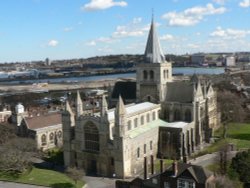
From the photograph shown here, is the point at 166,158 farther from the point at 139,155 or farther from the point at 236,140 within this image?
the point at 236,140

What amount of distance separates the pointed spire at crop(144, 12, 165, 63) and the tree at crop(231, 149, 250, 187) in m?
24.2

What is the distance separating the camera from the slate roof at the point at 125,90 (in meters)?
65.2

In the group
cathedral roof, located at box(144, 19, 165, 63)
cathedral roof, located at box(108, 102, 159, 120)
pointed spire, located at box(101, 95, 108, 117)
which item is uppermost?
cathedral roof, located at box(144, 19, 165, 63)

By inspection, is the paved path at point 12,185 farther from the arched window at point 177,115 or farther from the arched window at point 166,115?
the arched window at point 177,115

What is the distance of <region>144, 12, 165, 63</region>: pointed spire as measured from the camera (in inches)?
2427

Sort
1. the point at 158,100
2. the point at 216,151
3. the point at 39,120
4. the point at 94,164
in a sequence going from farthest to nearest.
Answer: the point at 39,120 → the point at 158,100 → the point at 216,151 → the point at 94,164

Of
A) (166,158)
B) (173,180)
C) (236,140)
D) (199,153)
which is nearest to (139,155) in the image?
(166,158)

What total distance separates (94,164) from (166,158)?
34.8 ft

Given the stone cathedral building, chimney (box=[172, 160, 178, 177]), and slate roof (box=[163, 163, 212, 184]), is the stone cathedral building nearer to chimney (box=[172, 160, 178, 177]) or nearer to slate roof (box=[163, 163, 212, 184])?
chimney (box=[172, 160, 178, 177])

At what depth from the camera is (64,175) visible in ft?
162

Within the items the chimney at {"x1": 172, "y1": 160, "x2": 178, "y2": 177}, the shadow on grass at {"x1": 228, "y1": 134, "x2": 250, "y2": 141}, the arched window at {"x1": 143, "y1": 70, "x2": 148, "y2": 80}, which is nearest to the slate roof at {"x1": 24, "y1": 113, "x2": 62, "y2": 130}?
the arched window at {"x1": 143, "y1": 70, "x2": 148, "y2": 80}

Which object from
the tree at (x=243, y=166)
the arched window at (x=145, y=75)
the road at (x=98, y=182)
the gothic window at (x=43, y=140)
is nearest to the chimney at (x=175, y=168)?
the tree at (x=243, y=166)

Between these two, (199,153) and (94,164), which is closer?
(94,164)

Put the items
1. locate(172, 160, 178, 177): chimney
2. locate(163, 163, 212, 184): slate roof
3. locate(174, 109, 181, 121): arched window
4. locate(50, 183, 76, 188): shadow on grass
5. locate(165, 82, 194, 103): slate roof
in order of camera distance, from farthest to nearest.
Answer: locate(174, 109, 181, 121): arched window
locate(165, 82, 194, 103): slate roof
locate(50, 183, 76, 188): shadow on grass
locate(172, 160, 178, 177): chimney
locate(163, 163, 212, 184): slate roof
